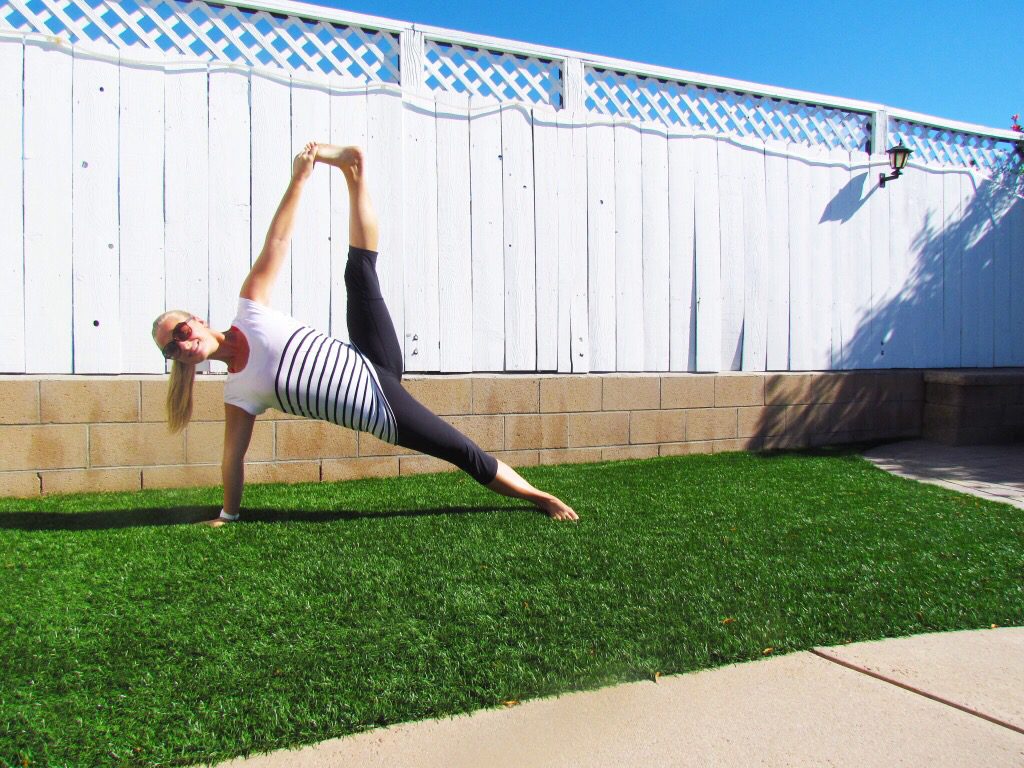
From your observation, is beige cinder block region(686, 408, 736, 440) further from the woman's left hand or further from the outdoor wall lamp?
the woman's left hand

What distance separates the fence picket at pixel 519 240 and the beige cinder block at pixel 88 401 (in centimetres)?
237

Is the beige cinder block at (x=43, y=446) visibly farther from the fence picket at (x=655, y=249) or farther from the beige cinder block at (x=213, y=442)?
the fence picket at (x=655, y=249)

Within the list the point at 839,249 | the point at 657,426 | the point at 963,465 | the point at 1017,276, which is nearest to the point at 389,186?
the point at 657,426

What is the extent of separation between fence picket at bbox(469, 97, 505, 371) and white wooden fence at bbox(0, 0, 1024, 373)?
0.05ft

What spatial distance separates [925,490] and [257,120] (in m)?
4.64

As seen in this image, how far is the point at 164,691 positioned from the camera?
2.06m

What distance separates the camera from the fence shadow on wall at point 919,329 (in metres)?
6.52

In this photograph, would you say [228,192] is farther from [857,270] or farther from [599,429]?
[857,270]

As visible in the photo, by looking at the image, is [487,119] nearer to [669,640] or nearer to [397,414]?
[397,414]

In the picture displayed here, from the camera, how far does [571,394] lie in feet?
18.5

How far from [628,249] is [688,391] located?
3.82ft

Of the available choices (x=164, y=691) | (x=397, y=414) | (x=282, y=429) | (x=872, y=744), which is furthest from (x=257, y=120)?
(x=872, y=744)

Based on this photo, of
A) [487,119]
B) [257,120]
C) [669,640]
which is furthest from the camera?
[487,119]

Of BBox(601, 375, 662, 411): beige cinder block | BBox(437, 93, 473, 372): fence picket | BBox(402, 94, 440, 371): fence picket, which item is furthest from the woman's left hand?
BBox(601, 375, 662, 411): beige cinder block
